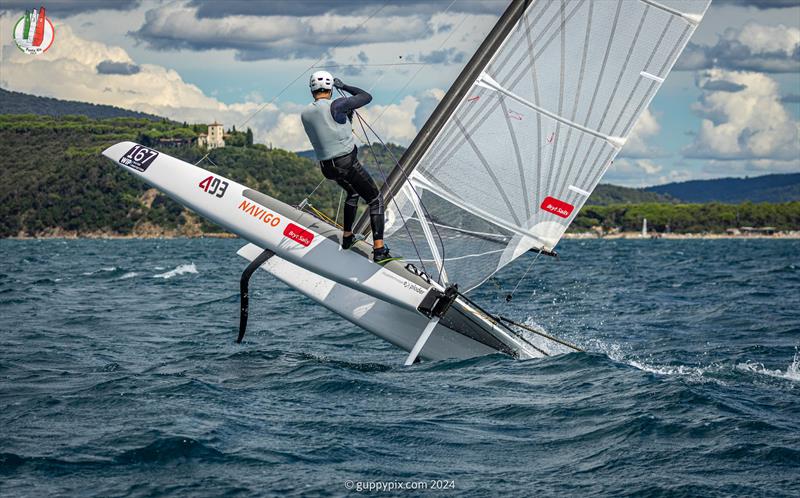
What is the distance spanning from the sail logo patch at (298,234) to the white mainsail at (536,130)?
890 mm

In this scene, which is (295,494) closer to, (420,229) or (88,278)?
(420,229)

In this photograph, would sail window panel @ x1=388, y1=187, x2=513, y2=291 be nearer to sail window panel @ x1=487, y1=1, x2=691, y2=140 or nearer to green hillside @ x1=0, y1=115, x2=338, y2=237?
sail window panel @ x1=487, y1=1, x2=691, y2=140

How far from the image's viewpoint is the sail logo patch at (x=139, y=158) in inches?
398

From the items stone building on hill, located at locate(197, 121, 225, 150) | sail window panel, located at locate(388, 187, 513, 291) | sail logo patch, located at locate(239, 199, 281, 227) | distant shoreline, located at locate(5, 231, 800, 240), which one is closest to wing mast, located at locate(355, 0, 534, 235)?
sail window panel, located at locate(388, 187, 513, 291)

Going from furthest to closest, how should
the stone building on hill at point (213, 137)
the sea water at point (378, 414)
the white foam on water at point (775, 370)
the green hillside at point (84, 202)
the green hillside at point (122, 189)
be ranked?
the green hillside at point (84, 202) → the green hillside at point (122, 189) → the stone building on hill at point (213, 137) → the white foam on water at point (775, 370) → the sea water at point (378, 414)

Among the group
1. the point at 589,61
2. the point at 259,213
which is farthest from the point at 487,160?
the point at 259,213

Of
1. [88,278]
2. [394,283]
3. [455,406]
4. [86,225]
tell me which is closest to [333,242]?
[394,283]

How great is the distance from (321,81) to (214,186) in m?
1.98

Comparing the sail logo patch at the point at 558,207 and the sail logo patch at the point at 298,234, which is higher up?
the sail logo patch at the point at 558,207

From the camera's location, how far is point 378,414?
286 inches

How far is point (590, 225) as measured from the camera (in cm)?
15738

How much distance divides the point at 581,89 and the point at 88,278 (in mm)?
17499

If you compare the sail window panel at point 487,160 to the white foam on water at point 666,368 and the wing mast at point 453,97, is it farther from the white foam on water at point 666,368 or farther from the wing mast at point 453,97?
the white foam on water at point 666,368

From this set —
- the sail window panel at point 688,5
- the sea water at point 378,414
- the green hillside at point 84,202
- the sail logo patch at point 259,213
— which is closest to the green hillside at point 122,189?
the green hillside at point 84,202
